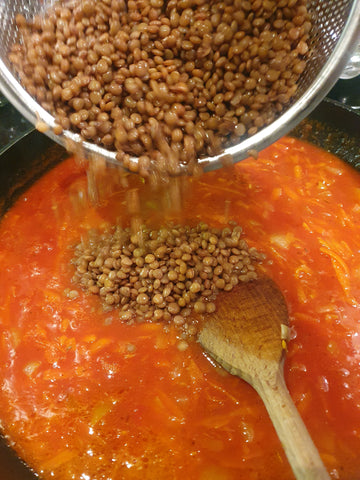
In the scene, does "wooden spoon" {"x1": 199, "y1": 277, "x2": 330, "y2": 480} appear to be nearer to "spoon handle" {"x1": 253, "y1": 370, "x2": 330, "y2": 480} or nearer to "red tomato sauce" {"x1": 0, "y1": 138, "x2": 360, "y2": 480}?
"spoon handle" {"x1": 253, "y1": 370, "x2": 330, "y2": 480}

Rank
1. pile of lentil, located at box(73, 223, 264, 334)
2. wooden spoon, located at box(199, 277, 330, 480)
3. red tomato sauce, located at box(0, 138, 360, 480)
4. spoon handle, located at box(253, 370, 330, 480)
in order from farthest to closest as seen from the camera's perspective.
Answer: pile of lentil, located at box(73, 223, 264, 334)
red tomato sauce, located at box(0, 138, 360, 480)
wooden spoon, located at box(199, 277, 330, 480)
spoon handle, located at box(253, 370, 330, 480)

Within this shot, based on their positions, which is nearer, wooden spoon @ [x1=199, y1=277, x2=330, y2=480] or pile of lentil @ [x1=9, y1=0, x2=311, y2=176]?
wooden spoon @ [x1=199, y1=277, x2=330, y2=480]

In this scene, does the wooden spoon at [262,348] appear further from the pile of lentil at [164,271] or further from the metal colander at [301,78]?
the metal colander at [301,78]

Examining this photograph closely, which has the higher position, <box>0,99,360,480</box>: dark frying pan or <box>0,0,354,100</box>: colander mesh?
<box>0,0,354,100</box>: colander mesh

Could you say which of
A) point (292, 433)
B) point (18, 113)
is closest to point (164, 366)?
point (292, 433)

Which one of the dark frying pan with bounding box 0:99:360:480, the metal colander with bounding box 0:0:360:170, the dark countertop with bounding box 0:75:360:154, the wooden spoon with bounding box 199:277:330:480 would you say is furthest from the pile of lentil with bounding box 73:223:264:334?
the dark countertop with bounding box 0:75:360:154

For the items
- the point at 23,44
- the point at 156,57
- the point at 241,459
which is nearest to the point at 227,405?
the point at 241,459

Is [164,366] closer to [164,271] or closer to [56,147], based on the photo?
[164,271]
